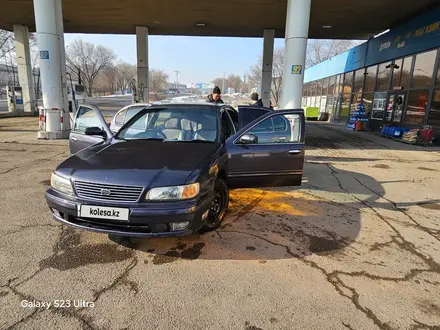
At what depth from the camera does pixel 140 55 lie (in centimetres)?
2072

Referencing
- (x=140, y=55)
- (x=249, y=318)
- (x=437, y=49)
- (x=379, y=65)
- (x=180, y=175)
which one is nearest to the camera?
(x=249, y=318)

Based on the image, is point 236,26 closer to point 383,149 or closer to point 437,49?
point 437,49

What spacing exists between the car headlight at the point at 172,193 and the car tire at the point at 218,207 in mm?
728

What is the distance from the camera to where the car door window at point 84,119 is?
553 cm

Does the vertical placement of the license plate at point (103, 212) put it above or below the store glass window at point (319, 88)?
below

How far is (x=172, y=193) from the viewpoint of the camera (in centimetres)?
286

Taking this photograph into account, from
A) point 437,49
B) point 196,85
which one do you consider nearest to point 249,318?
point 437,49

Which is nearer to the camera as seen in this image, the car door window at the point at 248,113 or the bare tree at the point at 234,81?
the car door window at the point at 248,113

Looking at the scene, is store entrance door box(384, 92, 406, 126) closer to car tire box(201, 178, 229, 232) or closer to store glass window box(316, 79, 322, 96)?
store glass window box(316, 79, 322, 96)

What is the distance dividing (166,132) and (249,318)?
8.72 ft

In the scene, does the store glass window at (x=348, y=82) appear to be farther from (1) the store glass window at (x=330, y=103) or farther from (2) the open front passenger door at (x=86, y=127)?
(2) the open front passenger door at (x=86, y=127)

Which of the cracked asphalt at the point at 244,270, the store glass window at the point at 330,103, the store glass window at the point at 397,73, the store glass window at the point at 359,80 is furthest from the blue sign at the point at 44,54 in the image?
the store glass window at the point at 330,103

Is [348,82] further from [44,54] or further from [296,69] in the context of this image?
[44,54]

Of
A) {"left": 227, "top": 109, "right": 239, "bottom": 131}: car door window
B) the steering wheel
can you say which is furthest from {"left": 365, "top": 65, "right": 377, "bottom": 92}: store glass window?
the steering wheel
